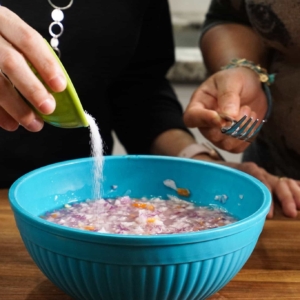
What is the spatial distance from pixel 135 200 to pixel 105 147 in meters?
0.49

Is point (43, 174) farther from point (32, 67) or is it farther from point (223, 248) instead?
point (223, 248)

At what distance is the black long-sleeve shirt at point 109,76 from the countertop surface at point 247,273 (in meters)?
0.35

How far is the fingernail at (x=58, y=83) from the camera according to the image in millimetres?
566

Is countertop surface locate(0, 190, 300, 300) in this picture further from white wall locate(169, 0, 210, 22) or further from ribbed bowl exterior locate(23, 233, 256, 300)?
white wall locate(169, 0, 210, 22)

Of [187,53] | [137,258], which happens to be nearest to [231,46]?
[137,258]

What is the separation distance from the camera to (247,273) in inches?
28.0

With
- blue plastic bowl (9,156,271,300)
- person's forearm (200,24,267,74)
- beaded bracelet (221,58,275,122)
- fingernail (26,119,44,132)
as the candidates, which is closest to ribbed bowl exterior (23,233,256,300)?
blue plastic bowl (9,156,271,300)

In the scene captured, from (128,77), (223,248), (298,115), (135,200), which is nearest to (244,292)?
(223,248)

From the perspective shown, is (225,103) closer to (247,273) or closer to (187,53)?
(247,273)

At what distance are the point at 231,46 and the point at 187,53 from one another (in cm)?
101

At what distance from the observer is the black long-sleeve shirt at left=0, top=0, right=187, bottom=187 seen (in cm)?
112

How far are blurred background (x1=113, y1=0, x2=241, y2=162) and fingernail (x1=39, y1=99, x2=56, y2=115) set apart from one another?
1497 millimetres

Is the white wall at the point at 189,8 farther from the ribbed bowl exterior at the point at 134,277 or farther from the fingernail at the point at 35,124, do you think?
the ribbed bowl exterior at the point at 134,277

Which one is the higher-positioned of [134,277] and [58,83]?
[58,83]
